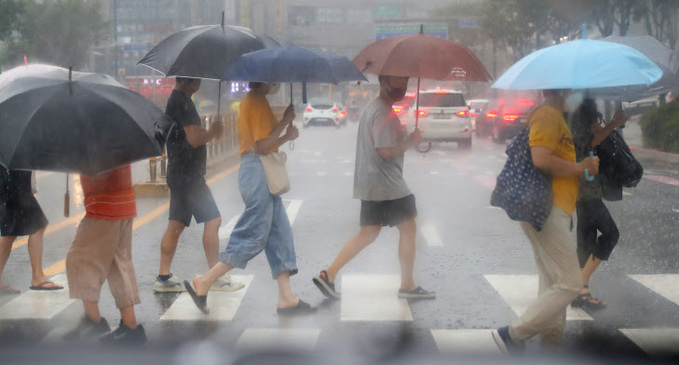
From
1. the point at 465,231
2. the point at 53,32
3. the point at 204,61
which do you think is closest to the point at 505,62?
the point at 53,32

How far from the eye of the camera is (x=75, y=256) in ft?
17.9

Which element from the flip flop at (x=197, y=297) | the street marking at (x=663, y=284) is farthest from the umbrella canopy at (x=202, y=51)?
the street marking at (x=663, y=284)

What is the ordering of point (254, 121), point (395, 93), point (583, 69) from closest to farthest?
point (583, 69), point (254, 121), point (395, 93)

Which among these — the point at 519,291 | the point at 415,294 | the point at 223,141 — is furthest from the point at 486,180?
the point at 415,294

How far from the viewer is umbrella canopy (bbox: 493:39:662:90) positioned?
16.4 ft

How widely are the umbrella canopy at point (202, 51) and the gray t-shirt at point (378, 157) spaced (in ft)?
3.35

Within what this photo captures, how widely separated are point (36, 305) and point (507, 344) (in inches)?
136

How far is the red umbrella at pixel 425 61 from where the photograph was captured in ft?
20.3

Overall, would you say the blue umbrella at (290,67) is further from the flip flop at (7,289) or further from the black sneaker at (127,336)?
the flip flop at (7,289)

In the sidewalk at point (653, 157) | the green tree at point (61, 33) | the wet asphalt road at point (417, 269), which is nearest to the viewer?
the wet asphalt road at point (417, 269)

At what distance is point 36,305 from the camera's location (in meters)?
6.80

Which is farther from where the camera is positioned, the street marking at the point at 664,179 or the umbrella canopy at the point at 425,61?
the street marking at the point at 664,179

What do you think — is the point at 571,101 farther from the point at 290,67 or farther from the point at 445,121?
the point at 445,121

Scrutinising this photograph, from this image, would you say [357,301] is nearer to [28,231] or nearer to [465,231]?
[28,231]
